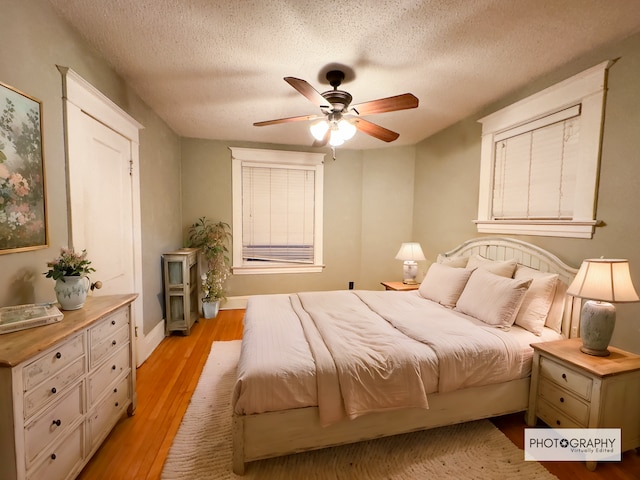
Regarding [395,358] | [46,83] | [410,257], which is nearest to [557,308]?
[395,358]

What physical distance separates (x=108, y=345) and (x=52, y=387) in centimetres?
44

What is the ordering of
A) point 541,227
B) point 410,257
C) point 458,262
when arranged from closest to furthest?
point 541,227 → point 458,262 → point 410,257

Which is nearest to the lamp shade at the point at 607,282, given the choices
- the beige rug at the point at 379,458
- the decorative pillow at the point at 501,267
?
the decorative pillow at the point at 501,267

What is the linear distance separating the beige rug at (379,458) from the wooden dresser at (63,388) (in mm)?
492

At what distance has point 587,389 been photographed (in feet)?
5.24

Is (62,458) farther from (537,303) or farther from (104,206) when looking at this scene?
(537,303)

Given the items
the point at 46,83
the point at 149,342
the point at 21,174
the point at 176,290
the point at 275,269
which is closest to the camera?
the point at 21,174

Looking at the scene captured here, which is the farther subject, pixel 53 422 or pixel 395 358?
pixel 395 358

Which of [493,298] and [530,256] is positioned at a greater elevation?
[530,256]

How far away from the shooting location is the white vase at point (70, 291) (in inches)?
58.6

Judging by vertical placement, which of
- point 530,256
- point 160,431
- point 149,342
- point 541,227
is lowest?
point 160,431

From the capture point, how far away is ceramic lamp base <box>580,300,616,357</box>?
1699mm

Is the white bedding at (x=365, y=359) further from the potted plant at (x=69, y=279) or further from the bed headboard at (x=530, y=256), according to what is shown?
the potted plant at (x=69, y=279)

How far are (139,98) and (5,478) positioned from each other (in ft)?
9.61
